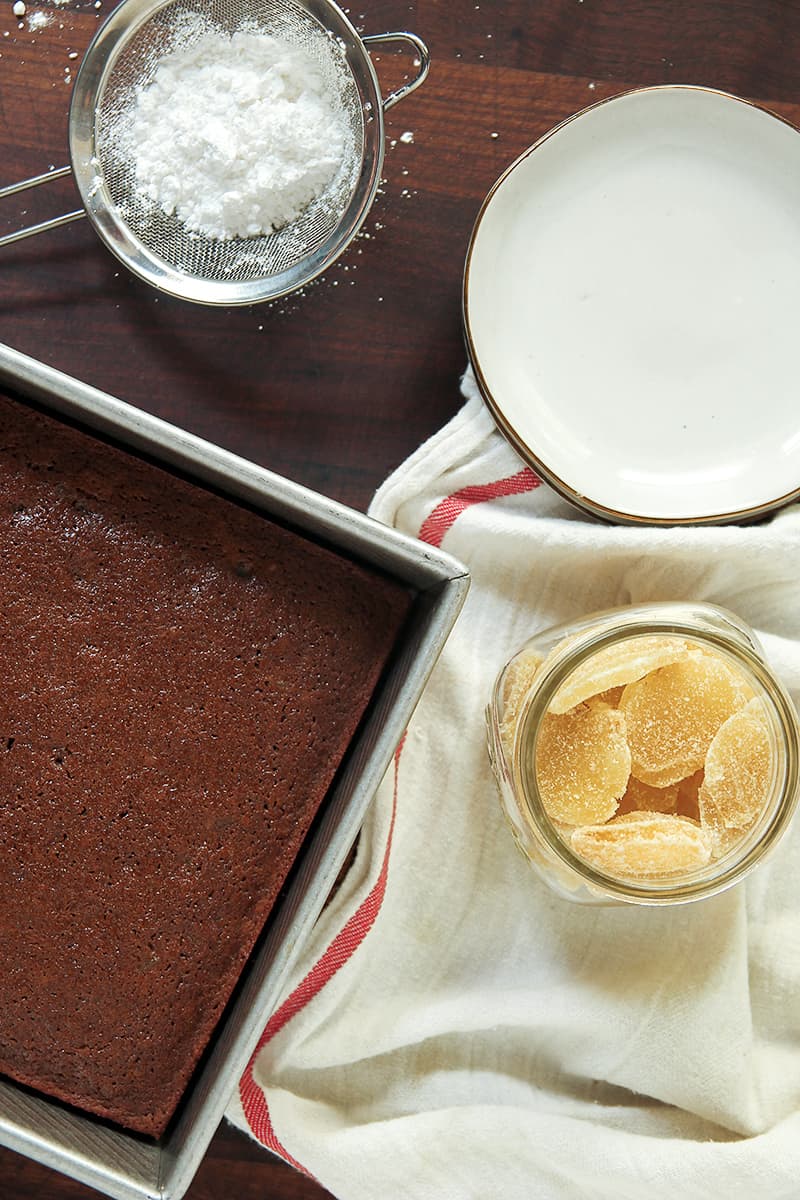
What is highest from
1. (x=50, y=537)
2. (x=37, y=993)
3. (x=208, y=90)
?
(x=208, y=90)

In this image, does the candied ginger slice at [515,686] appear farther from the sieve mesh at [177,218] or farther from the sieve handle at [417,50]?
the sieve handle at [417,50]

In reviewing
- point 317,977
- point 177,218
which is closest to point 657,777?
point 317,977

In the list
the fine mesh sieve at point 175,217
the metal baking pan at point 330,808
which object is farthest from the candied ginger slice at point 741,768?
the fine mesh sieve at point 175,217

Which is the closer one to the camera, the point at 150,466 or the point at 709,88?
the point at 150,466

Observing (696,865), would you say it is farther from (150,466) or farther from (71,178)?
(71,178)

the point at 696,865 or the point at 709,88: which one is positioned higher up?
the point at 709,88

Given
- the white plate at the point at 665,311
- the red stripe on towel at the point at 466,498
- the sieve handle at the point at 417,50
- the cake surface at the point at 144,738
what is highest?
the sieve handle at the point at 417,50

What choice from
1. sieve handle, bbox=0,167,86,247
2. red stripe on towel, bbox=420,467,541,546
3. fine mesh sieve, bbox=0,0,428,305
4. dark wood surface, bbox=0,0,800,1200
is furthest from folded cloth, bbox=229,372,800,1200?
sieve handle, bbox=0,167,86,247

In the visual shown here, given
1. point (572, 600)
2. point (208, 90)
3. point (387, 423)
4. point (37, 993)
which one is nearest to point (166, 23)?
point (208, 90)
